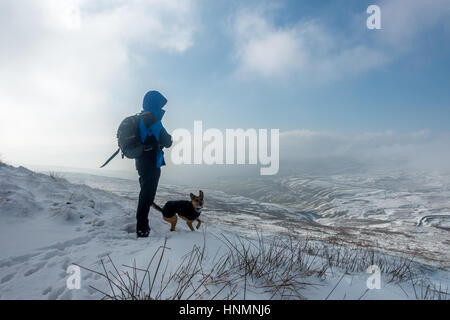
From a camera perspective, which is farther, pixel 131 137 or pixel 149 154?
pixel 149 154

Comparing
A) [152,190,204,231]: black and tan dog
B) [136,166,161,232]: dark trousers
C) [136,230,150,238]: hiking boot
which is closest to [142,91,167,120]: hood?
[136,166,161,232]: dark trousers

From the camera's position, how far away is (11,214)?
3629mm

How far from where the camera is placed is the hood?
12.5 ft

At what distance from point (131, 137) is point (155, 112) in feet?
2.19

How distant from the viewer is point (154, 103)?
3838 millimetres

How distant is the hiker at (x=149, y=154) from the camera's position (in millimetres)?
3668

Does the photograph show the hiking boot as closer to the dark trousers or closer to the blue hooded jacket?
Answer: the dark trousers

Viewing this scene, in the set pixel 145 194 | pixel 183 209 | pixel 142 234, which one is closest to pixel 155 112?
pixel 145 194

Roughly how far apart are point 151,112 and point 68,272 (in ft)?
8.66

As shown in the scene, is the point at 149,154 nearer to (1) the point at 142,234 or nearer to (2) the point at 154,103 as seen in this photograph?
(2) the point at 154,103
